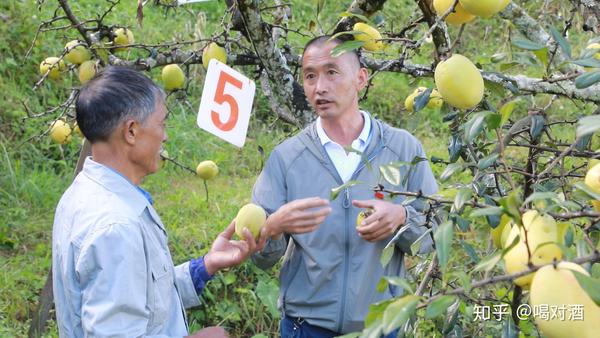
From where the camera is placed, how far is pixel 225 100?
2064 millimetres

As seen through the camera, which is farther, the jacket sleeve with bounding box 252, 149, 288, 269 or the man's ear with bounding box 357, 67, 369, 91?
the man's ear with bounding box 357, 67, 369, 91

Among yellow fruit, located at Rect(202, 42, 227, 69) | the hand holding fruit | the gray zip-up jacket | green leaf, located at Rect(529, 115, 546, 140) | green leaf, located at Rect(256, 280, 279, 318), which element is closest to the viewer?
green leaf, located at Rect(529, 115, 546, 140)

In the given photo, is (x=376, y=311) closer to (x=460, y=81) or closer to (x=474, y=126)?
(x=474, y=126)

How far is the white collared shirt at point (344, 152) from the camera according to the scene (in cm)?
201

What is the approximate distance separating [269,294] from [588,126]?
235 centimetres

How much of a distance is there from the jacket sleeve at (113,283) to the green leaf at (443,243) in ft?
2.04

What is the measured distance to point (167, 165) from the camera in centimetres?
469

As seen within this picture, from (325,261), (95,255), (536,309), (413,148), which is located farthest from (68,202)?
(536,309)

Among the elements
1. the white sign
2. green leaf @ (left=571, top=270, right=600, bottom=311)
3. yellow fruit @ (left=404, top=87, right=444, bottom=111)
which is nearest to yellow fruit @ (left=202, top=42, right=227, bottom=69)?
the white sign

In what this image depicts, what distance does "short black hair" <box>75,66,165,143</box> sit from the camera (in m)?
1.57

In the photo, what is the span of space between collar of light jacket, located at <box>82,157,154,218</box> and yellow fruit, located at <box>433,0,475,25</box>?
2.08 feet

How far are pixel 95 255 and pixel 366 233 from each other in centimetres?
61

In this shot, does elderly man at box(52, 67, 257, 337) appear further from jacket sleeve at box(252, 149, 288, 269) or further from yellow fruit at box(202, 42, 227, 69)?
yellow fruit at box(202, 42, 227, 69)

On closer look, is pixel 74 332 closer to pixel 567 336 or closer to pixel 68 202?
pixel 68 202
